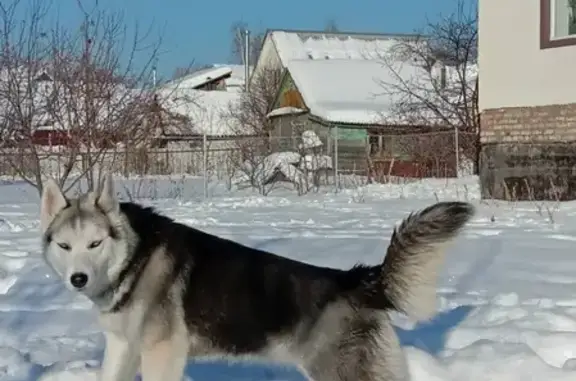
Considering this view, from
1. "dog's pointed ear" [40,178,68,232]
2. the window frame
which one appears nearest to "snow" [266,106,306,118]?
the window frame

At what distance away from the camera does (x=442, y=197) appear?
15.7 m

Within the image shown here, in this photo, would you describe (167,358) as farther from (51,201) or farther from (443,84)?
(443,84)

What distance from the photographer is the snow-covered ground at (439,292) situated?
4391mm

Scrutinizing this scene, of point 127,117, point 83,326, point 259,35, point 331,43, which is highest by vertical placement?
point 259,35

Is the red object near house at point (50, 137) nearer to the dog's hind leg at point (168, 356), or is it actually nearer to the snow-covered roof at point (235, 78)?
the dog's hind leg at point (168, 356)

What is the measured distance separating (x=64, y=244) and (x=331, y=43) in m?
45.7

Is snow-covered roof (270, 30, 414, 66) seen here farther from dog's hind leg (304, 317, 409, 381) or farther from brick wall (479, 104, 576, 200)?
dog's hind leg (304, 317, 409, 381)

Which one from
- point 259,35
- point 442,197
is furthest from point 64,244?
point 259,35

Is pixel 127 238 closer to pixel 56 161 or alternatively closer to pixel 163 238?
pixel 163 238

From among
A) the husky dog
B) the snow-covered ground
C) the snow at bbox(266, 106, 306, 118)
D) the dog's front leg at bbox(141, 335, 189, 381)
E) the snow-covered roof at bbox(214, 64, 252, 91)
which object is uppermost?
the snow-covered roof at bbox(214, 64, 252, 91)

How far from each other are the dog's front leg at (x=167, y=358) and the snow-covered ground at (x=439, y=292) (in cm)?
63

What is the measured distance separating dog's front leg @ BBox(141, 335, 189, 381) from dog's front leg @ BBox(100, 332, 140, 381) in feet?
0.52

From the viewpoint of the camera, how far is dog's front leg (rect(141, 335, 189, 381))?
148 inches

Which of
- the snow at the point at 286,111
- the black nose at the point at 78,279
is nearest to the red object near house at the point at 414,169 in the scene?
the snow at the point at 286,111
